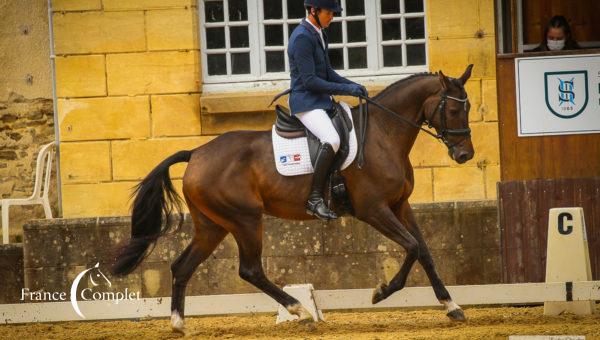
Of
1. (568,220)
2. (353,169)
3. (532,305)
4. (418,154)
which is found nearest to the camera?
(353,169)

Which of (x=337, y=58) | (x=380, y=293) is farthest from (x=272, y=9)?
(x=380, y=293)

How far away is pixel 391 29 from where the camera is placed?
1527 centimetres

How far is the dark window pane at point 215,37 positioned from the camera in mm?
15344

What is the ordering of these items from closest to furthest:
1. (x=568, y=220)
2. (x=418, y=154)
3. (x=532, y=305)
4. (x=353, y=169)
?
(x=353, y=169)
(x=568, y=220)
(x=532, y=305)
(x=418, y=154)

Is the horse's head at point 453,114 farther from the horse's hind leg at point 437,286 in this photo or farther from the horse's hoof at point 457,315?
the horse's hoof at point 457,315

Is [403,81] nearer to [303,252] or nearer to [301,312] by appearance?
[301,312]

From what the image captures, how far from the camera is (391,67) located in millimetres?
15219

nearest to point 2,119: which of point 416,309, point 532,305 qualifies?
point 416,309

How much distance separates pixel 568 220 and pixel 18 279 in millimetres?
5997

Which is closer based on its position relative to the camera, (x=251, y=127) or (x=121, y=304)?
(x=121, y=304)

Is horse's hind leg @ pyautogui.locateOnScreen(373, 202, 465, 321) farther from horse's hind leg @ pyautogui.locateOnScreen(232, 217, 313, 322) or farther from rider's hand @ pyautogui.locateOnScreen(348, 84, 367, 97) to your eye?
rider's hand @ pyautogui.locateOnScreen(348, 84, 367, 97)

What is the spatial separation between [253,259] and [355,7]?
448 cm

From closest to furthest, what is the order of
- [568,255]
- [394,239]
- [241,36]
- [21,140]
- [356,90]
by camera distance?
1. [394,239]
2. [356,90]
3. [568,255]
4. [241,36]
5. [21,140]

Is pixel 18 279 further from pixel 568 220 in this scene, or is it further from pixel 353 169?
pixel 568 220
